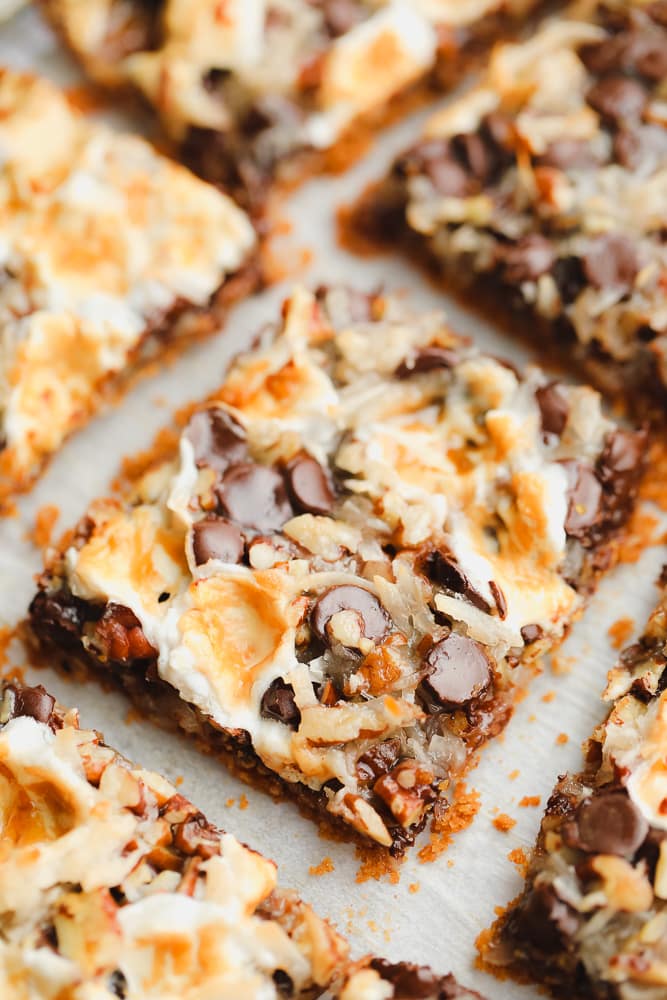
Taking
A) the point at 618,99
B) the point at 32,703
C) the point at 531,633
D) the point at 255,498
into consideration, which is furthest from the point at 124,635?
the point at 618,99

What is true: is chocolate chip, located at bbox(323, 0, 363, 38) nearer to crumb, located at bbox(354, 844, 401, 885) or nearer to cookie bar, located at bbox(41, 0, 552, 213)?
cookie bar, located at bbox(41, 0, 552, 213)

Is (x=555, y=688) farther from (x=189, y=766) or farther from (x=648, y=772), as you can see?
(x=189, y=766)

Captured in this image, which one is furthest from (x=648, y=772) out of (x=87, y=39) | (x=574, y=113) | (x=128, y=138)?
(x=87, y=39)

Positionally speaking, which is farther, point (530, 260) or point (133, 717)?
point (530, 260)

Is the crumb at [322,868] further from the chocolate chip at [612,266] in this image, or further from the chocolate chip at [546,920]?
the chocolate chip at [612,266]

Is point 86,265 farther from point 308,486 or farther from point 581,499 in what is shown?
point 581,499

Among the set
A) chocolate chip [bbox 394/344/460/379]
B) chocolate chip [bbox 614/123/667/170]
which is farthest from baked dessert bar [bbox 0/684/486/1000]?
chocolate chip [bbox 614/123/667/170]

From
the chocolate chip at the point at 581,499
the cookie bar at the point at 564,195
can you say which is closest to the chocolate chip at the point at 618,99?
the cookie bar at the point at 564,195
